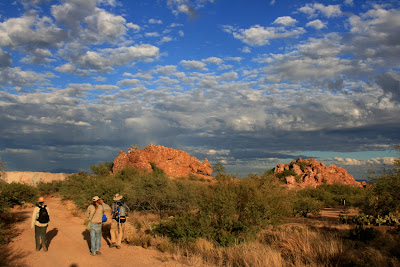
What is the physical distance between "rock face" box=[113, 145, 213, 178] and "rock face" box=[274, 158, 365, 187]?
16.2 metres

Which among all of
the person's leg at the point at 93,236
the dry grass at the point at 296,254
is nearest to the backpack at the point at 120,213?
the person's leg at the point at 93,236

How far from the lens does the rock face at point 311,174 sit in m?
52.4

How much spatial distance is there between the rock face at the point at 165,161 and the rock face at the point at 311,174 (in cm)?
1619

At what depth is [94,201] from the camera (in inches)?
492

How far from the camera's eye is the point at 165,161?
192 ft

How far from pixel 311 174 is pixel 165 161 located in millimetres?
27533

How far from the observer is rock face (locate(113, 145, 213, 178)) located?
5431 cm

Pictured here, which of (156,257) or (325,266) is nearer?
(325,266)

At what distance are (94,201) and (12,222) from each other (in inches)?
421

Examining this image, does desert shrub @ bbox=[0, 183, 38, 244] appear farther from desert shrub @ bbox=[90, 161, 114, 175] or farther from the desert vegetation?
desert shrub @ bbox=[90, 161, 114, 175]

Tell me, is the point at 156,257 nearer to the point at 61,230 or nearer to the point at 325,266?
the point at 325,266

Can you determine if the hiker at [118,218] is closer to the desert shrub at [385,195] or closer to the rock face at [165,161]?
the desert shrub at [385,195]

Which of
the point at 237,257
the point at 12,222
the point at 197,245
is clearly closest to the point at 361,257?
the point at 237,257

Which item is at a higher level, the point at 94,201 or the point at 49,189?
the point at 94,201
